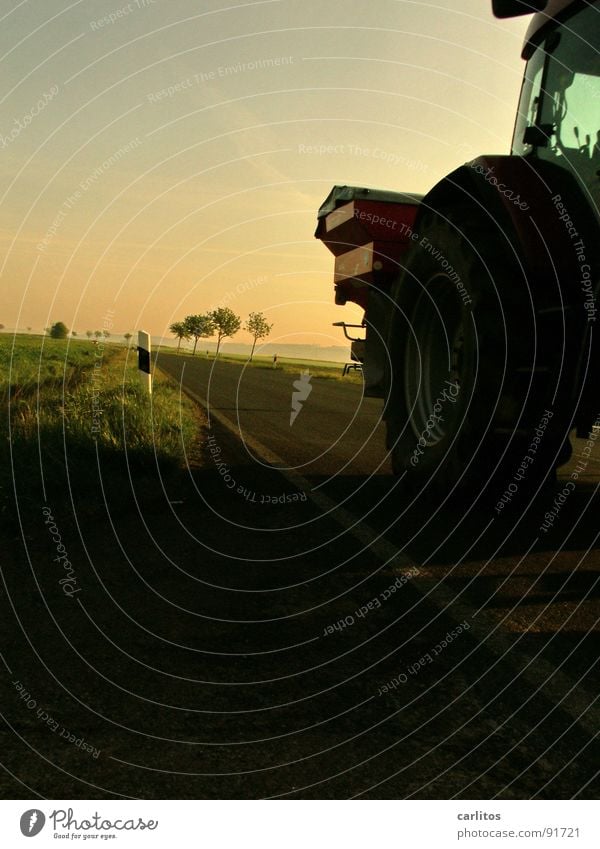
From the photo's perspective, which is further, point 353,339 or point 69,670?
point 353,339

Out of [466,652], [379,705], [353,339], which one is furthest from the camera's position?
[353,339]

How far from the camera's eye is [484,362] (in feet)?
14.3

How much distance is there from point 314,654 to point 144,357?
8.46 meters

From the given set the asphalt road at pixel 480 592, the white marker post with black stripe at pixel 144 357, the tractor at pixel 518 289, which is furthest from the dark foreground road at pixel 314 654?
the white marker post with black stripe at pixel 144 357

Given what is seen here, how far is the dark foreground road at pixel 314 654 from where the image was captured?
93.6 inches

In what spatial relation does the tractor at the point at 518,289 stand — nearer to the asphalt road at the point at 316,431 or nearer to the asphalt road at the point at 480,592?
the asphalt road at the point at 480,592

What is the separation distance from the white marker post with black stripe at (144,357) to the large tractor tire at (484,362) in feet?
20.1

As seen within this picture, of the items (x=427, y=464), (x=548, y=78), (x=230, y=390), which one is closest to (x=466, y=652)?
(x=427, y=464)

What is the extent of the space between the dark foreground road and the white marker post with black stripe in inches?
210

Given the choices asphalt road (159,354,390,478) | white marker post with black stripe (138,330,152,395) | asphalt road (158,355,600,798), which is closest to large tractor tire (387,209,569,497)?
asphalt road (158,355,600,798)

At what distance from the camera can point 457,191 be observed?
4844 mm

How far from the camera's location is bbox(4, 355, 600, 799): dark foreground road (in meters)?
2.38
